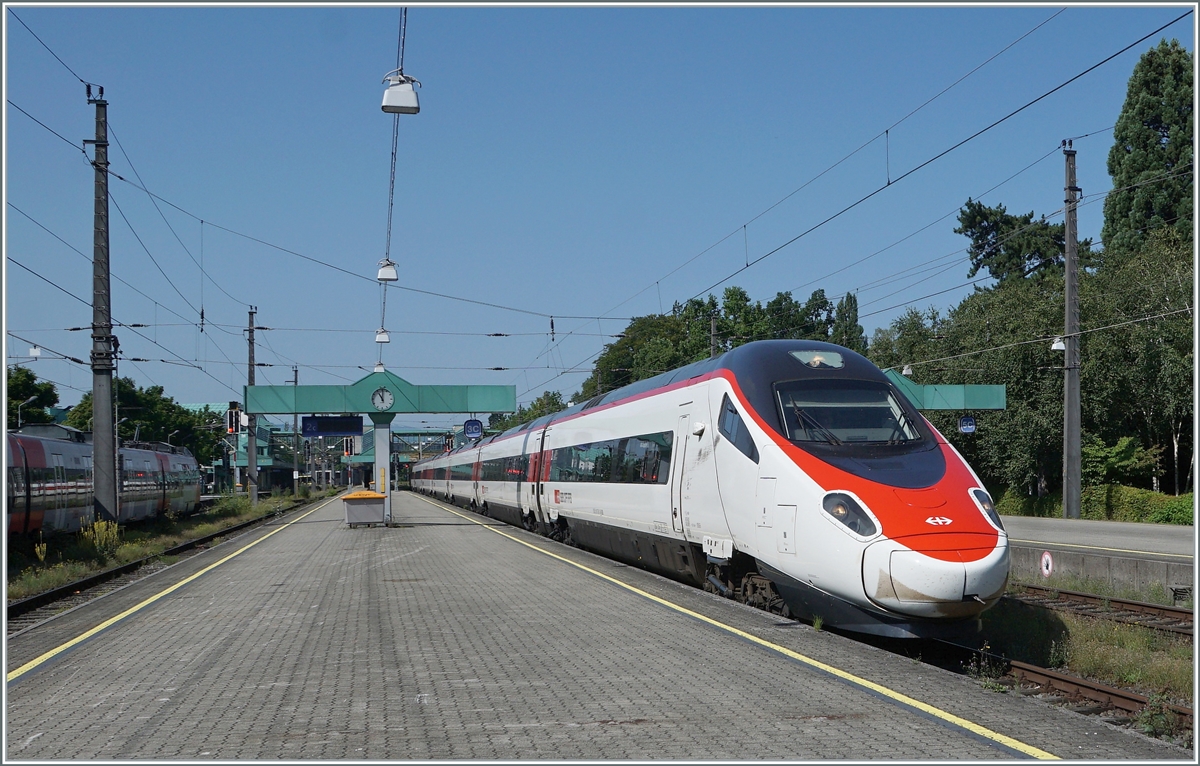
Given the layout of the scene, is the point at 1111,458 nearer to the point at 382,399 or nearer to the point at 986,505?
the point at 382,399

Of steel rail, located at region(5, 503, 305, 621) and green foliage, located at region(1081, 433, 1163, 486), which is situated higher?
green foliage, located at region(1081, 433, 1163, 486)

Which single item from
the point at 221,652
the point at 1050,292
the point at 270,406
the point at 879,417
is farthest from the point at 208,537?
the point at 1050,292

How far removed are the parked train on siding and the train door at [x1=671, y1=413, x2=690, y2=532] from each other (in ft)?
42.8

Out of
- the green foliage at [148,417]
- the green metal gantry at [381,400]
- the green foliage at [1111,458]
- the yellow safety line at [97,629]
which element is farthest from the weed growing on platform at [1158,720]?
the green foliage at [148,417]

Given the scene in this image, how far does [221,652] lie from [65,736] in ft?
11.1

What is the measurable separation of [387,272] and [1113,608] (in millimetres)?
19557

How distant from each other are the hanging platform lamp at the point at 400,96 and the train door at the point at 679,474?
6.26 metres

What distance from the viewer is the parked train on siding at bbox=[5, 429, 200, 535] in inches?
875

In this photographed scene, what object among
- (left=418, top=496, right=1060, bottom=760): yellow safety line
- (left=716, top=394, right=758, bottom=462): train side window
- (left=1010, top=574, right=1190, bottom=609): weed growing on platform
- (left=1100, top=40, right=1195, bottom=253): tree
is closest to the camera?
(left=418, top=496, right=1060, bottom=760): yellow safety line

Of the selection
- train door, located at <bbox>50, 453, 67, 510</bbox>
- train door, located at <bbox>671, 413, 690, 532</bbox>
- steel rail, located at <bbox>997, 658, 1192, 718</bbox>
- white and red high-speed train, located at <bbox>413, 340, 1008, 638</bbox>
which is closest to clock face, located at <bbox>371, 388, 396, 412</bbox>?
train door, located at <bbox>50, 453, 67, 510</bbox>

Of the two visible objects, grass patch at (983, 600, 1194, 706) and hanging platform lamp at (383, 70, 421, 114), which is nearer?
grass patch at (983, 600, 1194, 706)

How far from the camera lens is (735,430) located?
1271 centimetres

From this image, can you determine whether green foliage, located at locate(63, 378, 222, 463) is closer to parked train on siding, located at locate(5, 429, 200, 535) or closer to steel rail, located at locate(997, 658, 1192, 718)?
parked train on siding, located at locate(5, 429, 200, 535)

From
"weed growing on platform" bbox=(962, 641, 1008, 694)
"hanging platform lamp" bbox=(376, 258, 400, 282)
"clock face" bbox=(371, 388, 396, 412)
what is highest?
"hanging platform lamp" bbox=(376, 258, 400, 282)
